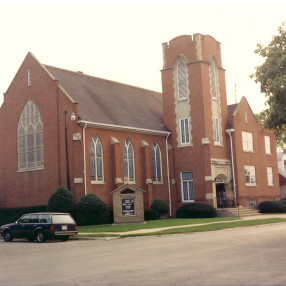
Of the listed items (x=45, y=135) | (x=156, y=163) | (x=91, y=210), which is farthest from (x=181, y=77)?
(x=91, y=210)

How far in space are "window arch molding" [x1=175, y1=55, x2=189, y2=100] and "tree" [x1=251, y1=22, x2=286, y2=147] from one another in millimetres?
17512

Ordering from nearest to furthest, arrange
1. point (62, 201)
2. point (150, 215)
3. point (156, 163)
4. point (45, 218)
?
point (45, 218) → point (62, 201) → point (150, 215) → point (156, 163)

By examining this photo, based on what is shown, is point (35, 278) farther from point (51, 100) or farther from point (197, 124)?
point (197, 124)

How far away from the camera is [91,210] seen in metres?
32.7

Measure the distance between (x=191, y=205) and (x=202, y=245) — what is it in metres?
20.8

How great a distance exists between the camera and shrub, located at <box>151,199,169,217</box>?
38125mm

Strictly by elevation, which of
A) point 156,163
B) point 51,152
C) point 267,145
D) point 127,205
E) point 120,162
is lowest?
point 127,205

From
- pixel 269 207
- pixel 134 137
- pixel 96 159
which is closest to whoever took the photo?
pixel 96 159

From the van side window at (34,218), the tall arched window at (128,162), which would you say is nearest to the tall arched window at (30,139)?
the tall arched window at (128,162)

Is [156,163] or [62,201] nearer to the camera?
[62,201]

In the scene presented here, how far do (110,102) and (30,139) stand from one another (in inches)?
292

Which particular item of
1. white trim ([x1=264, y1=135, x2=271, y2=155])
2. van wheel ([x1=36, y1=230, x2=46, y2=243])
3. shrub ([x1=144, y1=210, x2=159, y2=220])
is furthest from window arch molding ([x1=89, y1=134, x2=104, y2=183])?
white trim ([x1=264, y1=135, x2=271, y2=155])

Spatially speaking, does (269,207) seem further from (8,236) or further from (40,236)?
(8,236)

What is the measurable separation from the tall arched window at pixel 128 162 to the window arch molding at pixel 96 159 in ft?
8.31
